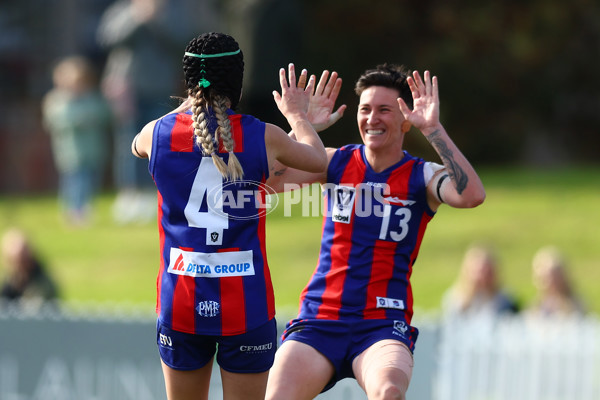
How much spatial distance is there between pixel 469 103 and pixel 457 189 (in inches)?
724

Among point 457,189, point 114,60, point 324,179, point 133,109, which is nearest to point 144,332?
point 324,179

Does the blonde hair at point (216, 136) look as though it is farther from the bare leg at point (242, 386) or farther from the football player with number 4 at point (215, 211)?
the bare leg at point (242, 386)

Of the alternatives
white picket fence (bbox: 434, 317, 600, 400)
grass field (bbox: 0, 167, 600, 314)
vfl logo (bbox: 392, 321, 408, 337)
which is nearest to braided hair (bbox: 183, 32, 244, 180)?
vfl logo (bbox: 392, 321, 408, 337)

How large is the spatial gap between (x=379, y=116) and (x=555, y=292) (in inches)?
195

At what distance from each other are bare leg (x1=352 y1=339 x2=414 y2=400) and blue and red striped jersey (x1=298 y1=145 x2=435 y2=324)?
0.22m

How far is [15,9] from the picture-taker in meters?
24.0

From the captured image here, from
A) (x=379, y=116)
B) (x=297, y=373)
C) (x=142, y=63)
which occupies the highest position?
(x=142, y=63)

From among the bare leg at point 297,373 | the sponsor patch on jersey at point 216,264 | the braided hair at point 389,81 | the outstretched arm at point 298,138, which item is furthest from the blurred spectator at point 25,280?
the sponsor patch on jersey at point 216,264

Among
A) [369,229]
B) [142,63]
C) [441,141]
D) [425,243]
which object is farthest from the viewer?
[142,63]

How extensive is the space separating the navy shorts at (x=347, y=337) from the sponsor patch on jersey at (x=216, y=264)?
99 centimetres

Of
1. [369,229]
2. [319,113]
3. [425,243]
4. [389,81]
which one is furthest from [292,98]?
[425,243]

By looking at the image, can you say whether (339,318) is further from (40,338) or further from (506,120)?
(506,120)

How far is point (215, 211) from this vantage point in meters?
4.82

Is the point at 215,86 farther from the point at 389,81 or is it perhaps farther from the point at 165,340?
the point at 389,81
